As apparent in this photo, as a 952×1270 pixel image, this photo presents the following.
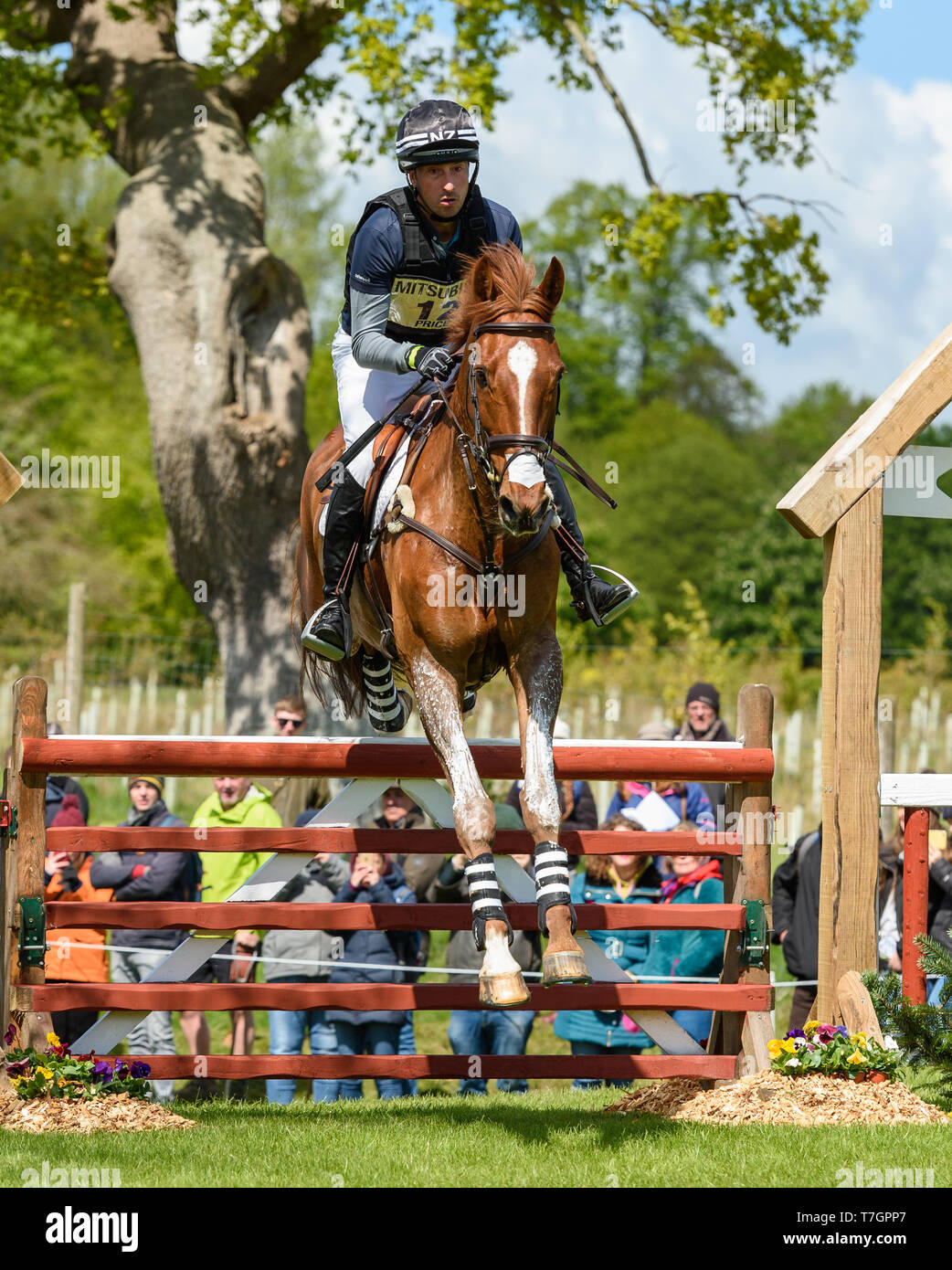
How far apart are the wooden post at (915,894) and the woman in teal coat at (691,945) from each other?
2.18m

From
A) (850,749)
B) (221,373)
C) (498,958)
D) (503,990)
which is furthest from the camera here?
(221,373)

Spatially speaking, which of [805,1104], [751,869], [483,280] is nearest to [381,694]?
[751,869]

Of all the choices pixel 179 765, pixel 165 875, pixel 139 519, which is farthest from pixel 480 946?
pixel 139 519

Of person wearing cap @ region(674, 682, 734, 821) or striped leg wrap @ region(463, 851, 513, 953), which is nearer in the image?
striped leg wrap @ region(463, 851, 513, 953)

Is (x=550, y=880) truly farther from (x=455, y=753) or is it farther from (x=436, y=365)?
(x=436, y=365)

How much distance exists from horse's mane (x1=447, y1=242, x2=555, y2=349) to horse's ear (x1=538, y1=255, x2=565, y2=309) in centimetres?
2

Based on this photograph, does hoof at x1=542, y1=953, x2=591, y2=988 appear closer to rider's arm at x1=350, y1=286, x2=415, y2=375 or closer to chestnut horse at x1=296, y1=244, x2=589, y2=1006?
chestnut horse at x1=296, y1=244, x2=589, y2=1006

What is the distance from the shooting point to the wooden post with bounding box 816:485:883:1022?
642 centimetres

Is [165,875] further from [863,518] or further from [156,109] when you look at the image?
[156,109]

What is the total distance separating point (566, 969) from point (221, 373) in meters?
10.1

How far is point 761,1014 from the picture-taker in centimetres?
642

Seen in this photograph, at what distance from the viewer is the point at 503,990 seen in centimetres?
488

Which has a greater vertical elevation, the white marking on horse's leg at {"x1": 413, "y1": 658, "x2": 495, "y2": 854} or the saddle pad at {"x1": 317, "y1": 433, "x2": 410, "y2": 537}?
the saddle pad at {"x1": 317, "y1": 433, "x2": 410, "y2": 537}

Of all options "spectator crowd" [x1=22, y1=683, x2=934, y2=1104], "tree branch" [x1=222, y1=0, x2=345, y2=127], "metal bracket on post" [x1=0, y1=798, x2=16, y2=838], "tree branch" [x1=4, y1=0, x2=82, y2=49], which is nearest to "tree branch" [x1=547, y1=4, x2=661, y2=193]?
"tree branch" [x1=222, y1=0, x2=345, y2=127]
